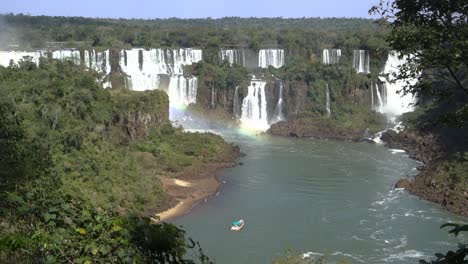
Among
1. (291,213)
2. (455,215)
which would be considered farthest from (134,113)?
(455,215)

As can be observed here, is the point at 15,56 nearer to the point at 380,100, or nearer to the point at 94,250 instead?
the point at 380,100

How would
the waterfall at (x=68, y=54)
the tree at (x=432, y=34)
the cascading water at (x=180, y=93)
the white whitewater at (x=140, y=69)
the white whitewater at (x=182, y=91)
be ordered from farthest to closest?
1. the white whitewater at (x=182, y=91)
2. the cascading water at (x=180, y=93)
3. the white whitewater at (x=140, y=69)
4. the waterfall at (x=68, y=54)
5. the tree at (x=432, y=34)

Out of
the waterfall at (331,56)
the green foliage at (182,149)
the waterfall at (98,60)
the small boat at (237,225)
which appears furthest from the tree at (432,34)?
the waterfall at (331,56)

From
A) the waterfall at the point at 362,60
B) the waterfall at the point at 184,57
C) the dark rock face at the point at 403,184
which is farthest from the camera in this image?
the waterfall at the point at 362,60

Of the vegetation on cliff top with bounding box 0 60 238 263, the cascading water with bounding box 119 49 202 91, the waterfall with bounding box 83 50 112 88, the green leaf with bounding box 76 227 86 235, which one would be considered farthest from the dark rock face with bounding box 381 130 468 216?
the waterfall with bounding box 83 50 112 88

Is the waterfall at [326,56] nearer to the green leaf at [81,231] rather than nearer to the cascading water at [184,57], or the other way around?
the cascading water at [184,57]

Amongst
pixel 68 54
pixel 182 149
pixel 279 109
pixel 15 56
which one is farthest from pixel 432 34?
pixel 279 109
